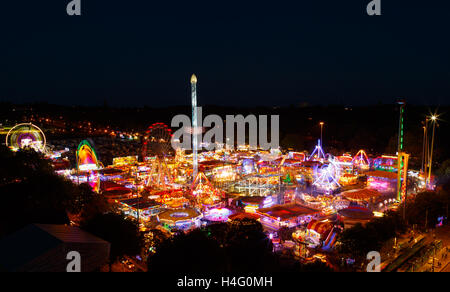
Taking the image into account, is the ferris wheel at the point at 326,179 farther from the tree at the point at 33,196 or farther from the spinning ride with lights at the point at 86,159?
the spinning ride with lights at the point at 86,159

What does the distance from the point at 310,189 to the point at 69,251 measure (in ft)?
56.1

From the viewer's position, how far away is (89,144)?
23.1m

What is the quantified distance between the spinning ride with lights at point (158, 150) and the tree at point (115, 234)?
1062cm

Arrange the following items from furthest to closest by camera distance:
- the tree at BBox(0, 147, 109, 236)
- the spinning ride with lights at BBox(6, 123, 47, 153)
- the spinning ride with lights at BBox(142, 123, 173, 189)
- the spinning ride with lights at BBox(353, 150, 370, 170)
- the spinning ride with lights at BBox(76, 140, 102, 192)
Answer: the spinning ride with lights at BBox(353, 150, 370, 170) < the spinning ride with lights at BBox(6, 123, 47, 153) < the spinning ride with lights at BBox(76, 140, 102, 192) < the spinning ride with lights at BBox(142, 123, 173, 189) < the tree at BBox(0, 147, 109, 236)

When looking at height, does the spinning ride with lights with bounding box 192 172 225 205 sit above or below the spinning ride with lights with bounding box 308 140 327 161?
below

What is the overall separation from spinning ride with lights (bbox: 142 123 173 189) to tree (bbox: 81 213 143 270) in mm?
10620

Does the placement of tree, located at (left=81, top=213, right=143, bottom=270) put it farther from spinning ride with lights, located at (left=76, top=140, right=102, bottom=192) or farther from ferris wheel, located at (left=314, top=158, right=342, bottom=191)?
spinning ride with lights, located at (left=76, top=140, right=102, bottom=192)

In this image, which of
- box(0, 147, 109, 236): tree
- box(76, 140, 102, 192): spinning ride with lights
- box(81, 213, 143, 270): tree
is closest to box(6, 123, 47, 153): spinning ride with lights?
box(76, 140, 102, 192): spinning ride with lights

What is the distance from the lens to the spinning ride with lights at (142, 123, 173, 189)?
801 inches

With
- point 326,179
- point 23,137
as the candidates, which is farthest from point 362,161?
point 23,137

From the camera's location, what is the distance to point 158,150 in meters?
20.2

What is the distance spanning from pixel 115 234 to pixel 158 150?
11259mm

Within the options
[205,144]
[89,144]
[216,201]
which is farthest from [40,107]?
[216,201]
